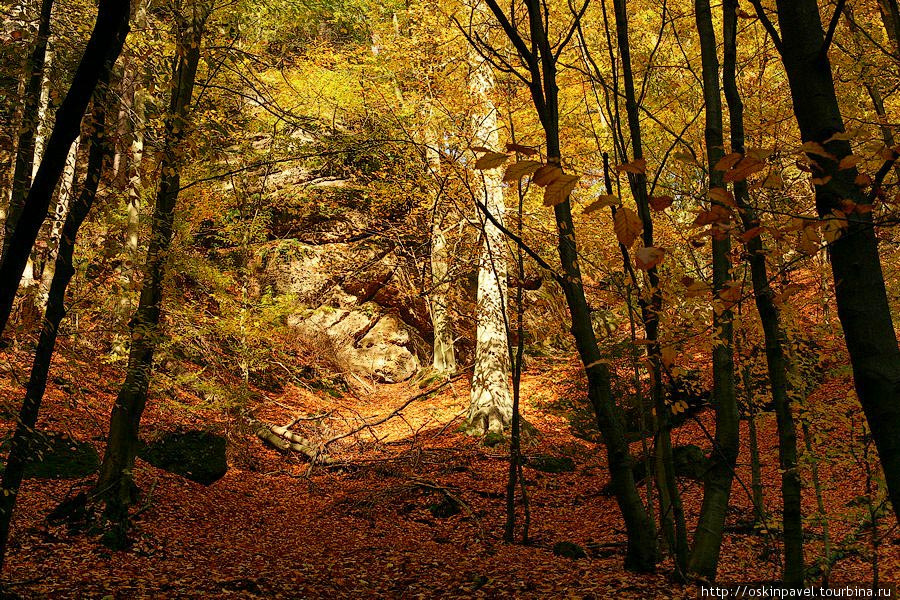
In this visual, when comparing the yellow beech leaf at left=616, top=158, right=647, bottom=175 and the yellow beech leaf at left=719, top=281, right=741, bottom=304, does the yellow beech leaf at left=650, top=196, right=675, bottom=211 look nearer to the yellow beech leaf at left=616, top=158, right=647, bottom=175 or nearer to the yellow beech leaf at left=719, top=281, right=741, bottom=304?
the yellow beech leaf at left=616, top=158, right=647, bottom=175

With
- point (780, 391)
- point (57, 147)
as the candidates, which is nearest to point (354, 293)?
point (780, 391)

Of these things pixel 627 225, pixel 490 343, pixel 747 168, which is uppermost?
pixel 490 343

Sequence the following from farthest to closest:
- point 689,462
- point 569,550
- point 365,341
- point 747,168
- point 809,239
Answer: point 365,341
point 689,462
point 569,550
point 809,239
point 747,168

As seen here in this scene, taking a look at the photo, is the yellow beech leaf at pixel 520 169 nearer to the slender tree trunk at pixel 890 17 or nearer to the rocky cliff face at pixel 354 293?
the slender tree trunk at pixel 890 17

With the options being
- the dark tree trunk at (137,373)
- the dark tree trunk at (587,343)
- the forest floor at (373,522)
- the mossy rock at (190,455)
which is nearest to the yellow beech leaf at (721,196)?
the dark tree trunk at (587,343)

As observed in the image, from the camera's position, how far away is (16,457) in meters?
3.79

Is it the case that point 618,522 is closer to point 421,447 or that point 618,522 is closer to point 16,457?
point 421,447

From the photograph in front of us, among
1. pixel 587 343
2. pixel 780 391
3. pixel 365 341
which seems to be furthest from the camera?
pixel 365 341

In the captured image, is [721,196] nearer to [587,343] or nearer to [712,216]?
[712,216]

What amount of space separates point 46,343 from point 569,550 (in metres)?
5.24

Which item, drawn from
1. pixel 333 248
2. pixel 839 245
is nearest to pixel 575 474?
pixel 839 245

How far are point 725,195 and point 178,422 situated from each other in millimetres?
10752

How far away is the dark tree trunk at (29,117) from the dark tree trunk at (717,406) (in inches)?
176

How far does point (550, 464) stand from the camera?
977cm
